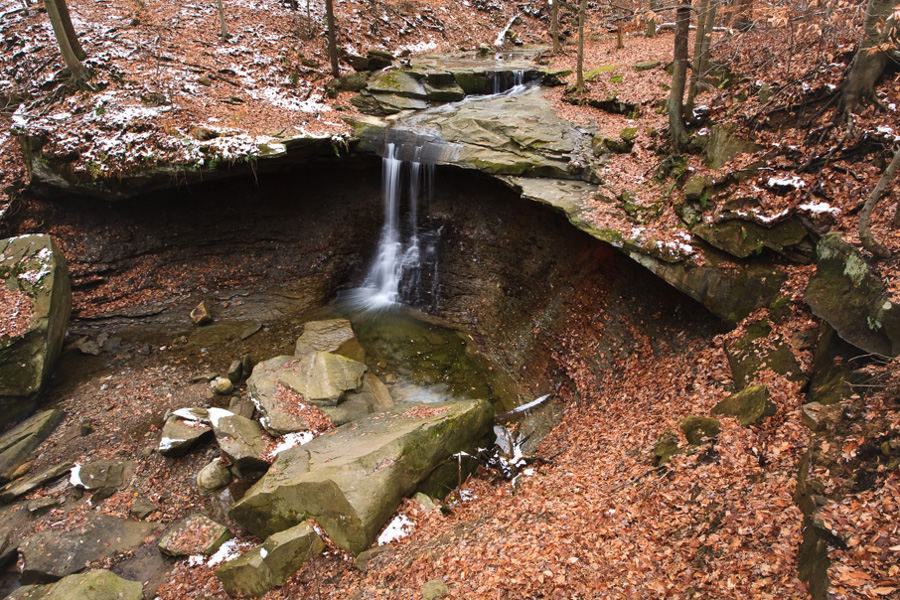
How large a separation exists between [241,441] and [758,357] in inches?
360

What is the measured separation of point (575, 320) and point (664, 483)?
561 centimetres

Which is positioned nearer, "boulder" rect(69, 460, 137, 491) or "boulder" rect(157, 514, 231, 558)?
"boulder" rect(157, 514, 231, 558)

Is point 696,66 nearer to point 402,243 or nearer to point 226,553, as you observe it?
point 402,243

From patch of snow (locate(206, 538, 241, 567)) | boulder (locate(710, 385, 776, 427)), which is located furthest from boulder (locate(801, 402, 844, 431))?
patch of snow (locate(206, 538, 241, 567))

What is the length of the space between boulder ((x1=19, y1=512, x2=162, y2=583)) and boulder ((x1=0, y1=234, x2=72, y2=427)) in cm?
387

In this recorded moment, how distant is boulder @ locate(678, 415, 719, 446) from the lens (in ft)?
19.4

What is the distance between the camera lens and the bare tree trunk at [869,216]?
539 centimetres

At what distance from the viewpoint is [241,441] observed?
8320 millimetres

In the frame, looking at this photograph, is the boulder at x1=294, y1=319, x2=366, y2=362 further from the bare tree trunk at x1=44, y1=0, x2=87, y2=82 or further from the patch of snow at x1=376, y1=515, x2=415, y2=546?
the bare tree trunk at x1=44, y1=0, x2=87, y2=82

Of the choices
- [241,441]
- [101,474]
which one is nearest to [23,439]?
[101,474]

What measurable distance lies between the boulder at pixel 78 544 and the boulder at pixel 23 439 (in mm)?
2101

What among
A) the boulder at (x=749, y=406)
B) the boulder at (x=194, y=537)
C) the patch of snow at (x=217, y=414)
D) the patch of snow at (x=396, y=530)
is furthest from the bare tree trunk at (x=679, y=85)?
the boulder at (x=194, y=537)

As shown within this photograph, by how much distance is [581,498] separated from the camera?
5957 millimetres

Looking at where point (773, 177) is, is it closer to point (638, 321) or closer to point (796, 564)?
point (638, 321)
